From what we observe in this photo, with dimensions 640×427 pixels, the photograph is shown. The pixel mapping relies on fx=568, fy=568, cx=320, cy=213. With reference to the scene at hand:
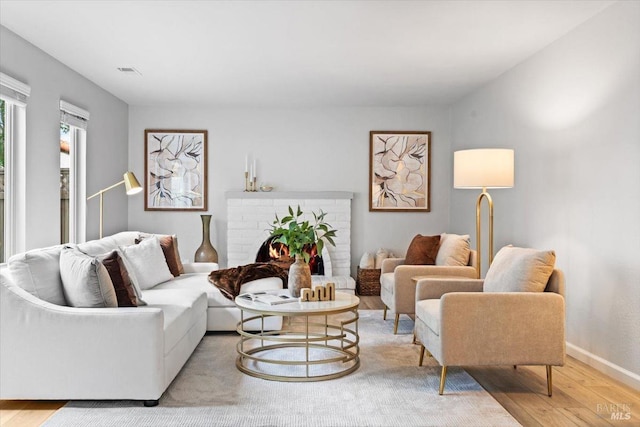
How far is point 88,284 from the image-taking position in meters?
3.32

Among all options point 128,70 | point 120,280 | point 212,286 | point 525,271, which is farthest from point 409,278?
point 128,70

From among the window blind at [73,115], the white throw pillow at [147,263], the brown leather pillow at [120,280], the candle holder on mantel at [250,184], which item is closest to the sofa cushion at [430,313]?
the brown leather pillow at [120,280]

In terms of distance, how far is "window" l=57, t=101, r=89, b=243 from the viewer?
561 centimetres

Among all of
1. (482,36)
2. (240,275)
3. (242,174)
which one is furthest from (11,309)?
(242,174)

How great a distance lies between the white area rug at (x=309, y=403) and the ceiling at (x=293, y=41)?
8.12 feet

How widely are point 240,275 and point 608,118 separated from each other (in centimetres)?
323

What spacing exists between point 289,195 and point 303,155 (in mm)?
596

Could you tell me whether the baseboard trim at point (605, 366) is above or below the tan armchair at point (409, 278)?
below

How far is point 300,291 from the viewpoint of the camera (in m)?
4.16

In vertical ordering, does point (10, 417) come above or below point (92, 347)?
below

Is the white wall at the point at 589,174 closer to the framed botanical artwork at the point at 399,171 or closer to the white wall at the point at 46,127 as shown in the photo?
the framed botanical artwork at the point at 399,171

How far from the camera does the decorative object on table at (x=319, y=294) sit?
4012mm

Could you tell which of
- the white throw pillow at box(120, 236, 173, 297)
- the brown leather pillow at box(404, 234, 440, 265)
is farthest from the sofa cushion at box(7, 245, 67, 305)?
the brown leather pillow at box(404, 234, 440, 265)

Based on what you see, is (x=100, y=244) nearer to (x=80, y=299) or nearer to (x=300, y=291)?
(x=80, y=299)
